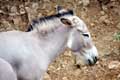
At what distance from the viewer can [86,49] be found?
3875 mm

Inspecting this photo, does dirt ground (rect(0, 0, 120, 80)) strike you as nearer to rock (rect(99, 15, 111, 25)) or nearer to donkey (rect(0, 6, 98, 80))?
rock (rect(99, 15, 111, 25))

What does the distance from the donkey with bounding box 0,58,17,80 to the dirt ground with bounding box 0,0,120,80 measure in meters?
1.99

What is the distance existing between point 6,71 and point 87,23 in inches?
94.8

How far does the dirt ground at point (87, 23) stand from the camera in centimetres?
541

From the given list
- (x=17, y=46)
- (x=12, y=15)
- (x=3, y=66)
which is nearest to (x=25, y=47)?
(x=17, y=46)

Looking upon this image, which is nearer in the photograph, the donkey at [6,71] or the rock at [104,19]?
the donkey at [6,71]

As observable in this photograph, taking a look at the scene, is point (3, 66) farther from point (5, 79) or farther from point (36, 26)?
point (36, 26)

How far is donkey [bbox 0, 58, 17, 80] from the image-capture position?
3.36m

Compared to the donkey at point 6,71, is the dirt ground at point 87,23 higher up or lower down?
lower down

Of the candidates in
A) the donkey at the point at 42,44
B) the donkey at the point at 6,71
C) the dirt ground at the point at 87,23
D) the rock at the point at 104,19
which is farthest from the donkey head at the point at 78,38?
the rock at the point at 104,19

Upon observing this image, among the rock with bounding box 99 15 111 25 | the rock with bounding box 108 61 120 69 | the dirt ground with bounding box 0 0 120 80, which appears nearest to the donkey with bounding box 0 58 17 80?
the dirt ground with bounding box 0 0 120 80

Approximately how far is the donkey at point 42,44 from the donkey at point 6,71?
84 millimetres

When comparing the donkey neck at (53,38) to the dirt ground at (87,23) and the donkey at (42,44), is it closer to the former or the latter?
the donkey at (42,44)

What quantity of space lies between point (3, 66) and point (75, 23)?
0.80 metres
